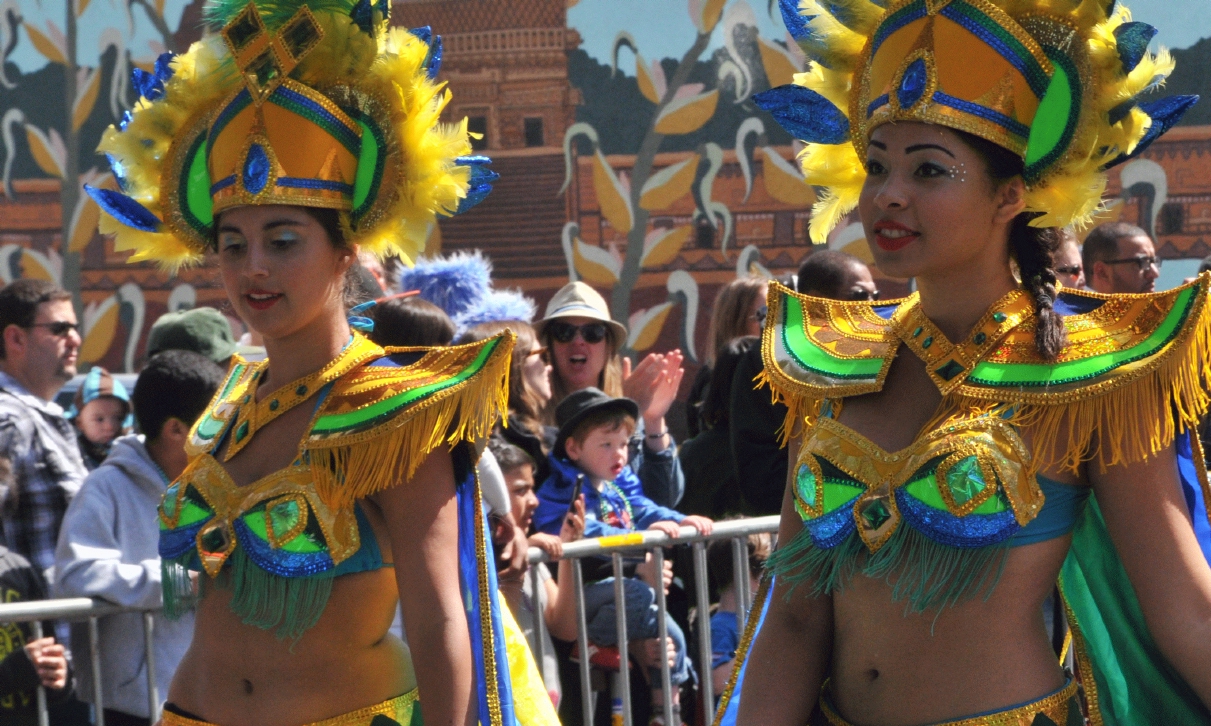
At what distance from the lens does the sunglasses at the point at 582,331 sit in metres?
5.15

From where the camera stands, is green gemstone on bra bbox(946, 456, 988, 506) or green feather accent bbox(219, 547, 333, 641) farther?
green feather accent bbox(219, 547, 333, 641)

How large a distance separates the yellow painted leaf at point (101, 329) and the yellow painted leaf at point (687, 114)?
3963 mm

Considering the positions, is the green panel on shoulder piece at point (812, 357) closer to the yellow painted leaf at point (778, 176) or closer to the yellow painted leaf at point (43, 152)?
the yellow painted leaf at point (778, 176)

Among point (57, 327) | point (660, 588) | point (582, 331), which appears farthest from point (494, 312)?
point (57, 327)

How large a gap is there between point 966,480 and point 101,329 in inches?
339

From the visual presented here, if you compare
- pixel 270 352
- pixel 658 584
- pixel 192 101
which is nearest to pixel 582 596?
pixel 658 584

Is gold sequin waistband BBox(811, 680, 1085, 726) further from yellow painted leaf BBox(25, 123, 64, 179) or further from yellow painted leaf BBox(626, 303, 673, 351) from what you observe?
yellow painted leaf BBox(25, 123, 64, 179)

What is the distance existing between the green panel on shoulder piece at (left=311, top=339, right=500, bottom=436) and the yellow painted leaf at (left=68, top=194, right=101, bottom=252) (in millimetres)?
7902

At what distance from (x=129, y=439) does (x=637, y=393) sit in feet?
6.38

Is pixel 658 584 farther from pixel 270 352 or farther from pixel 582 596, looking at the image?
pixel 270 352

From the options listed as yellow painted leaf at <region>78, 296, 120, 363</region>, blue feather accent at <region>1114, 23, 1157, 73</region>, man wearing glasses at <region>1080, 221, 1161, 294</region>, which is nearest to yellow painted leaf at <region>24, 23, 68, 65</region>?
yellow painted leaf at <region>78, 296, 120, 363</region>

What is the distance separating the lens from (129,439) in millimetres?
3852

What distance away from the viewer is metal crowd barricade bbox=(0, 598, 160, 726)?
350 cm

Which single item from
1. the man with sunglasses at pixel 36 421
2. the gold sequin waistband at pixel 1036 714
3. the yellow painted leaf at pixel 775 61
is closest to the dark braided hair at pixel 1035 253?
the gold sequin waistband at pixel 1036 714
